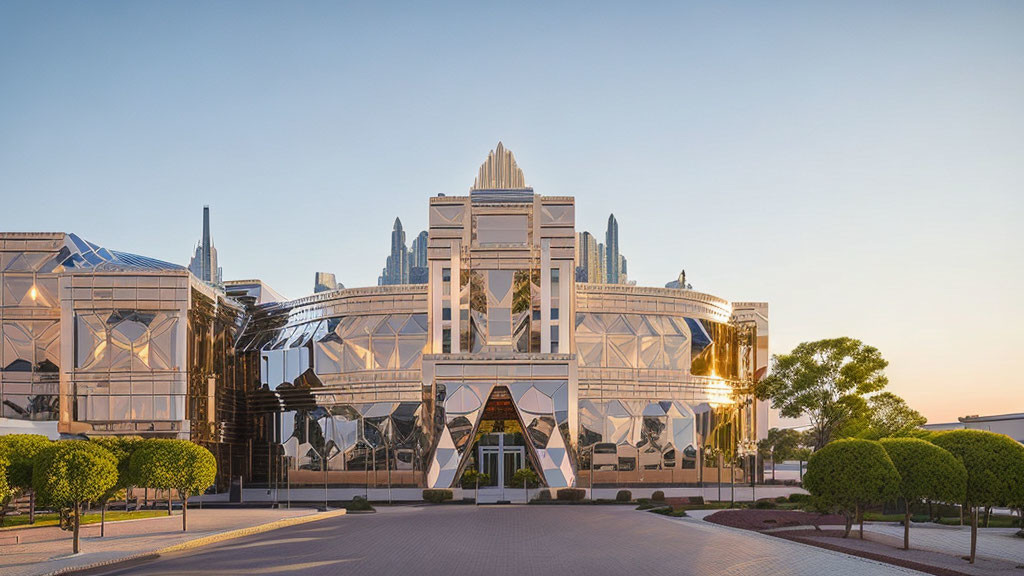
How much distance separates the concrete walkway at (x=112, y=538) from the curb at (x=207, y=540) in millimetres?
267

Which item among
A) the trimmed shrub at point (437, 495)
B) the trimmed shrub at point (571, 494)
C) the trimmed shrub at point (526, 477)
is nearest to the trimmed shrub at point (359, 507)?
the trimmed shrub at point (437, 495)

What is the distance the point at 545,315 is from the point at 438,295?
7878 mm

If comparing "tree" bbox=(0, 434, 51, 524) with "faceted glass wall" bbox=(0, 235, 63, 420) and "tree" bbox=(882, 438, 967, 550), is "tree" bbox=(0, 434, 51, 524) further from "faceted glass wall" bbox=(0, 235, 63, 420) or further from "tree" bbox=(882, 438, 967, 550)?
"tree" bbox=(882, 438, 967, 550)

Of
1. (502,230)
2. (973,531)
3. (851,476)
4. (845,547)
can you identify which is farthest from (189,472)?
(502,230)

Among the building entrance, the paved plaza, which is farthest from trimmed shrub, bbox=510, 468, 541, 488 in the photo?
the paved plaza

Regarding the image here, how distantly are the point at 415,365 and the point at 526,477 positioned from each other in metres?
13.5

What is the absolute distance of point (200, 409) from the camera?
223ft

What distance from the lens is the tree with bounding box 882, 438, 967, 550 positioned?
97.1 feet

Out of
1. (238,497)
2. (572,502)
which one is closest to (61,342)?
(238,497)

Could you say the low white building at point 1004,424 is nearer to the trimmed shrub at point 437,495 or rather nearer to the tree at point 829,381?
the tree at point 829,381

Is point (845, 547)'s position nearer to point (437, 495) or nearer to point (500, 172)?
point (437, 495)

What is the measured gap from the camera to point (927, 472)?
30438 mm

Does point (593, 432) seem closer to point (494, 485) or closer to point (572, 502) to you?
point (494, 485)

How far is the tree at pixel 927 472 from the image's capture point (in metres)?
29.6
